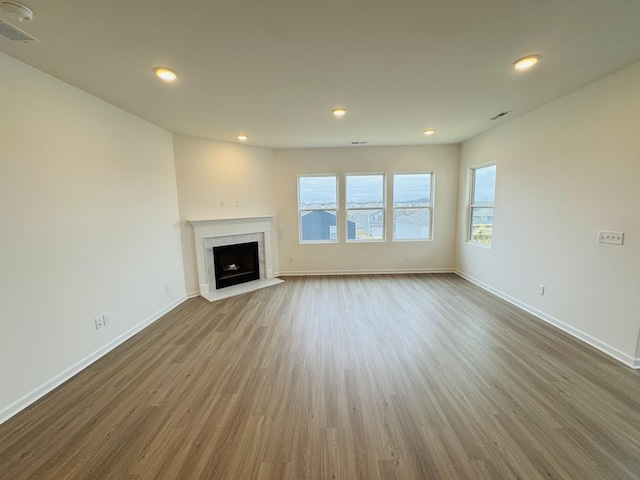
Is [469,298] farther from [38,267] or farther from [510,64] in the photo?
[38,267]

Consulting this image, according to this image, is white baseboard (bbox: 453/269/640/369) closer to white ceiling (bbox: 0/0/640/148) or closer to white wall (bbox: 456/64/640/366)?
white wall (bbox: 456/64/640/366)

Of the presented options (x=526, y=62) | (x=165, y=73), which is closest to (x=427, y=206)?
(x=526, y=62)

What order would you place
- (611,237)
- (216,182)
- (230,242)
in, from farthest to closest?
(230,242)
(216,182)
(611,237)

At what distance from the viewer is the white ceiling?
58.7 inches

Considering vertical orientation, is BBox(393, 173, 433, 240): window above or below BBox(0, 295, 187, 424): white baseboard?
above

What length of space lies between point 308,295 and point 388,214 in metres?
2.45

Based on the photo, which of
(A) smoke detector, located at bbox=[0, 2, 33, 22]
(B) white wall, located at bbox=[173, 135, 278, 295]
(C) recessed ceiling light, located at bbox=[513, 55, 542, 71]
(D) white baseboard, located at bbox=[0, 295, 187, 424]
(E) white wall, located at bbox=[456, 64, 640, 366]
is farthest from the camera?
(B) white wall, located at bbox=[173, 135, 278, 295]

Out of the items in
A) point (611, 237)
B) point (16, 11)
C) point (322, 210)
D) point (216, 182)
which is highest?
point (16, 11)

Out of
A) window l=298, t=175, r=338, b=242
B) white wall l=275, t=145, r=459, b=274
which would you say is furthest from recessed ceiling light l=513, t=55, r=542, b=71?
window l=298, t=175, r=338, b=242

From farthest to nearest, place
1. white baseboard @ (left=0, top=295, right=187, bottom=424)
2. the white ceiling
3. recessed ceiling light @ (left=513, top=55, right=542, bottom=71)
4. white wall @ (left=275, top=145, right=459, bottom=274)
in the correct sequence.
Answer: white wall @ (left=275, top=145, right=459, bottom=274), recessed ceiling light @ (left=513, top=55, right=542, bottom=71), white baseboard @ (left=0, top=295, right=187, bottom=424), the white ceiling

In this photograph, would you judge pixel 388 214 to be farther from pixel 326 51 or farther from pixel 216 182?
pixel 326 51

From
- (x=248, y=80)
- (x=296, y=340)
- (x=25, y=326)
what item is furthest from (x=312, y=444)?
(x=248, y=80)

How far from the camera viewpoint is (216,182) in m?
4.47

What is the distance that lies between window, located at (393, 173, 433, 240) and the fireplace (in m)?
3.01
